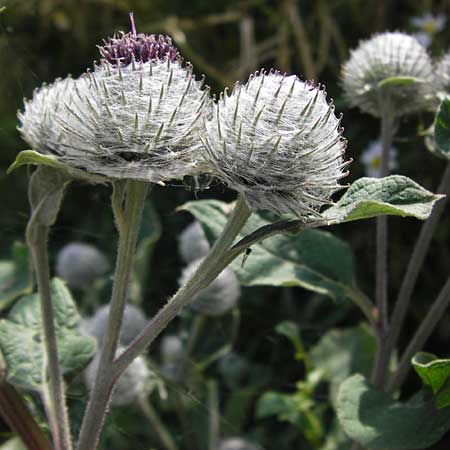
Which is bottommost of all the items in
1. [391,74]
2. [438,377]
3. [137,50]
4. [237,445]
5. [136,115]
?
[237,445]

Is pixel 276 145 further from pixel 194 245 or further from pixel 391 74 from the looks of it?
pixel 194 245

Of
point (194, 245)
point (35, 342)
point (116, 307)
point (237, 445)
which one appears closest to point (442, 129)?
point (116, 307)

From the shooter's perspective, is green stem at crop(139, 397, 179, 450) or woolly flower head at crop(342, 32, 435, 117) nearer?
woolly flower head at crop(342, 32, 435, 117)

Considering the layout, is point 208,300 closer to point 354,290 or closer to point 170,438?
point 170,438

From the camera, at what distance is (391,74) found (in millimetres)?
1902

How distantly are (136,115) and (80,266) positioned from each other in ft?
5.06

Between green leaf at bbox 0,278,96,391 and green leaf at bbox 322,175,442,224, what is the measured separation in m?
0.77

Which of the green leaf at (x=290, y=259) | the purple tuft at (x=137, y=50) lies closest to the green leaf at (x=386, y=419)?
the green leaf at (x=290, y=259)

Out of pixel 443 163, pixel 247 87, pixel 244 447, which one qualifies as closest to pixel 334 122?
pixel 247 87

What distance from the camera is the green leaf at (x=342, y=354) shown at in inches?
92.4

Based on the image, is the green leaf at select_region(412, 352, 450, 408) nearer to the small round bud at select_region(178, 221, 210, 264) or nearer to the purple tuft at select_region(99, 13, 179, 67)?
the purple tuft at select_region(99, 13, 179, 67)

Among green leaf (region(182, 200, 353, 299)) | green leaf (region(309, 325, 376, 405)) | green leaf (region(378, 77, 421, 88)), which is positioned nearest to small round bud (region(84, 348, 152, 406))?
green leaf (region(182, 200, 353, 299))

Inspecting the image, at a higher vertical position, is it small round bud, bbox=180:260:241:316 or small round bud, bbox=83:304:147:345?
small round bud, bbox=180:260:241:316

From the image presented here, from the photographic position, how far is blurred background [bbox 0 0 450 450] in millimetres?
2527
